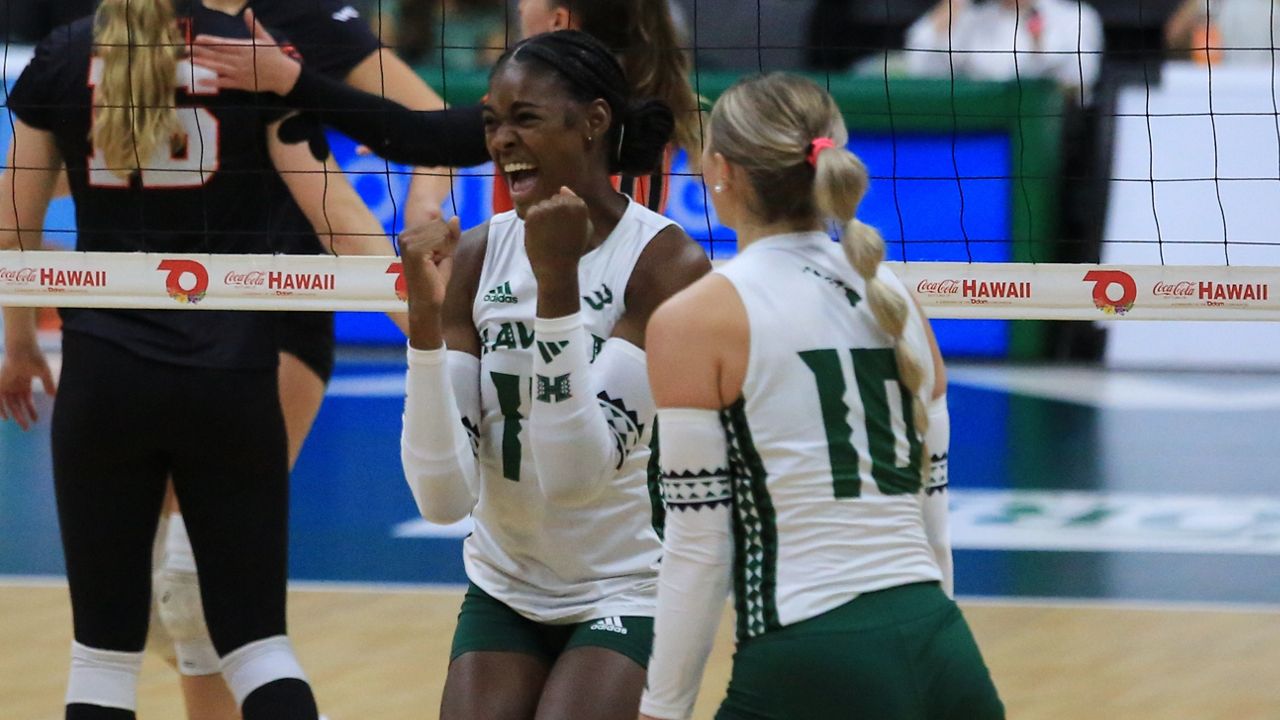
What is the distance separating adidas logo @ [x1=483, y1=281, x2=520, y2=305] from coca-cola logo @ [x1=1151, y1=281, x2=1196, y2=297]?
1415mm

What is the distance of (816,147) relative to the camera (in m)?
2.40

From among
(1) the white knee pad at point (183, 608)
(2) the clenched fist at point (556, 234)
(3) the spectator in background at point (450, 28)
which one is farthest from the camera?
(3) the spectator in background at point (450, 28)

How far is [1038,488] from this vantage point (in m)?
7.13

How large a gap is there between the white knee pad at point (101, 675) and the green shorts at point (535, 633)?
858 mm

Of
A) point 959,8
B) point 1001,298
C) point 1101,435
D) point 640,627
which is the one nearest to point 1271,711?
point 1001,298

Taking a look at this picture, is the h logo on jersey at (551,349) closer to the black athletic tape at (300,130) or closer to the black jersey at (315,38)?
the black athletic tape at (300,130)

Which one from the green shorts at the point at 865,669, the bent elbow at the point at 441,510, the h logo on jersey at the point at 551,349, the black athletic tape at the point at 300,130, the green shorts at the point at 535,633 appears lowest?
the green shorts at the point at 535,633

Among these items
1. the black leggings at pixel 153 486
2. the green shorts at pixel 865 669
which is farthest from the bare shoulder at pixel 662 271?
the black leggings at pixel 153 486

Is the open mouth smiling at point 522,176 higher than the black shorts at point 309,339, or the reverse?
the open mouth smiling at point 522,176

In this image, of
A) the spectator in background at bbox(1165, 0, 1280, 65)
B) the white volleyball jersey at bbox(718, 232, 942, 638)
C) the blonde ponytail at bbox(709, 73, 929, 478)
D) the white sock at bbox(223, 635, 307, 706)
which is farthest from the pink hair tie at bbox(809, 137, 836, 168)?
the spectator in background at bbox(1165, 0, 1280, 65)

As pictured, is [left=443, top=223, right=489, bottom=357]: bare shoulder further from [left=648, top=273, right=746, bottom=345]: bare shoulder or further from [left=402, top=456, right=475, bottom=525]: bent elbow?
[left=648, top=273, right=746, bottom=345]: bare shoulder

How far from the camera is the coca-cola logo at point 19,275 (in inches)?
141

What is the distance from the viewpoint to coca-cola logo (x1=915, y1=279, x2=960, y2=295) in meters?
3.58

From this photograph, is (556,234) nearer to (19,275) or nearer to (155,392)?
(155,392)
